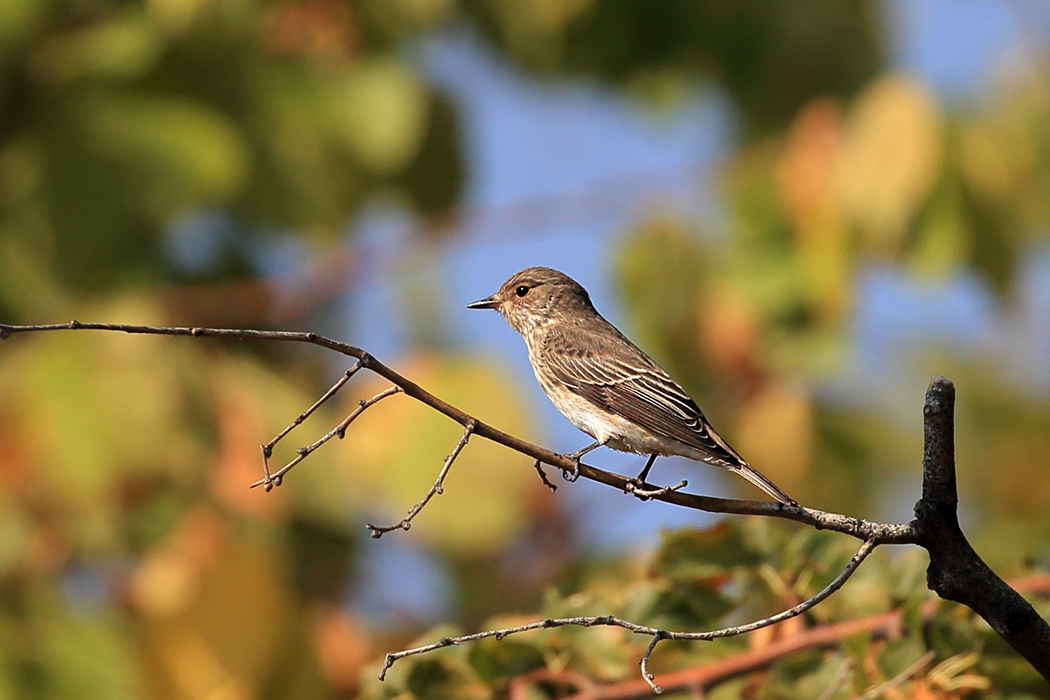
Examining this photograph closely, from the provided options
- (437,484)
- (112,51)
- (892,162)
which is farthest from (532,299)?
(437,484)

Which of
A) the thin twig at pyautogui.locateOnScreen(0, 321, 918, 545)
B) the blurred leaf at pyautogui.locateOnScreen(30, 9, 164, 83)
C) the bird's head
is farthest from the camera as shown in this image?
the blurred leaf at pyautogui.locateOnScreen(30, 9, 164, 83)

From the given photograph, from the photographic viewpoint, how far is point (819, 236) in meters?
6.70

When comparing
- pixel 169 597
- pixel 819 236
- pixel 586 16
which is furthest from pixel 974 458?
pixel 169 597

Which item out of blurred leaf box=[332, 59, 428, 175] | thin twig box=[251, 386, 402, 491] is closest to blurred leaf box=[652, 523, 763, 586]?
thin twig box=[251, 386, 402, 491]

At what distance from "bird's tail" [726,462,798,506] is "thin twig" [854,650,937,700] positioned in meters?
0.56

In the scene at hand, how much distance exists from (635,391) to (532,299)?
39.6 inches

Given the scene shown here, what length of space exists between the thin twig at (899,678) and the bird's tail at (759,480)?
56 cm

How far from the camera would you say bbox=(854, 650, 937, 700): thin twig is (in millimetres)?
3454

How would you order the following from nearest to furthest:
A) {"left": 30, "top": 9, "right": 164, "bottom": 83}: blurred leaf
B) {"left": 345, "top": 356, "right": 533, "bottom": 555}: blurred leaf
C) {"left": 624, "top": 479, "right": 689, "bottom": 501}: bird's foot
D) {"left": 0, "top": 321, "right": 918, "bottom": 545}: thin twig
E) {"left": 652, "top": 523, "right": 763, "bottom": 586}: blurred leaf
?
{"left": 0, "top": 321, "right": 918, "bottom": 545}: thin twig < {"left": 624, "top": 479, "right": 689, "bottom": 501}: bird's foot < {"left": 652, "top": 523, "right": 763, "bottom": 586}: blurred leaf < {"left": 345, "top": 356, "right": 533, "bottom": 555}: blurred leaf < {"left": 30, "top": 9, "right": 164, "bottom": 83}: blurred leaf

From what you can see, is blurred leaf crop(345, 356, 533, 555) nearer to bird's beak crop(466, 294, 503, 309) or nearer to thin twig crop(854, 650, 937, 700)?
bird's beak crop(466, 294, 503, 309)

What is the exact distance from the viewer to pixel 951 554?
2.61 meters

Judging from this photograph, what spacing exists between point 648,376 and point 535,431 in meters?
1.28

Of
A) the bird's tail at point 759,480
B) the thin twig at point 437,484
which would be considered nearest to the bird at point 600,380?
the bird's tail at point 759,480

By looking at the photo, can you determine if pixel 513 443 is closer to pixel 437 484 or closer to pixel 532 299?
pixel 437 484
